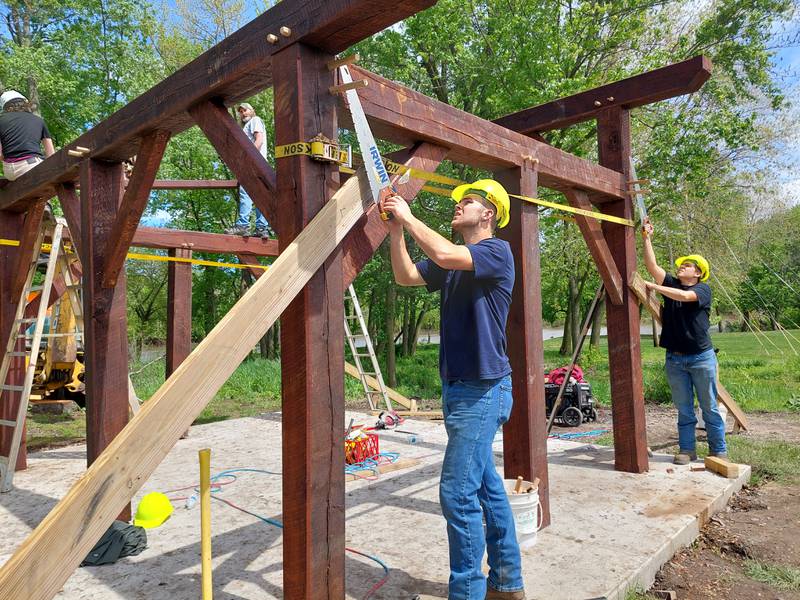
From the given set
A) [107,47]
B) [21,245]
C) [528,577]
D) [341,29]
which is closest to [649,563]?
[528,577]

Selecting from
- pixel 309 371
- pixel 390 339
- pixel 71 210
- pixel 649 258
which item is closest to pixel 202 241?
pixel 71 210

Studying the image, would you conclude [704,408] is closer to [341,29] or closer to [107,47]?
[341,29]

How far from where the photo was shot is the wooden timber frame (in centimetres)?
186

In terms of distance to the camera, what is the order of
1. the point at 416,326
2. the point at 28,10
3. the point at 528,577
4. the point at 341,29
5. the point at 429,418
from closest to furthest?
the point at 341,29 < the point at 528,577 < the point at 429,418 < the point at 28,10 < the point at 416,326

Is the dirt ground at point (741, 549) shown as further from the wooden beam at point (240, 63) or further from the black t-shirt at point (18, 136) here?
the black t-shirt at point (18, 136)

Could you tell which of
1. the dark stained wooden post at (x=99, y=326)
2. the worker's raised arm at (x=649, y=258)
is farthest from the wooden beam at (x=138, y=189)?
the worker's raised arm at (x=649, y=258)

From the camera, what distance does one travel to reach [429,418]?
871 centimetres

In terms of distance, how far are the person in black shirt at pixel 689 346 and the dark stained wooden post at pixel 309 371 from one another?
3523 millimetres

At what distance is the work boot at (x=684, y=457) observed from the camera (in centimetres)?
512

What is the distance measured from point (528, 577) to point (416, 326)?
75.3 ft

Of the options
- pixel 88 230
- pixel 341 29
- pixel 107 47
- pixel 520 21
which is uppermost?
pixel 107 47

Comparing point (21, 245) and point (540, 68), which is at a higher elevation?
point (540, 68)

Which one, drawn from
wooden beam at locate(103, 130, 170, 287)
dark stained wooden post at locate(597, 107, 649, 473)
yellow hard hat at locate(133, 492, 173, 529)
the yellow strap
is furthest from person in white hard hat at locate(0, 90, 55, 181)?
dark stained wooden post at locate(597, 107, 649, 473)

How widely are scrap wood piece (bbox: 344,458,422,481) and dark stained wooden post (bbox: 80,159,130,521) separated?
1798mm
